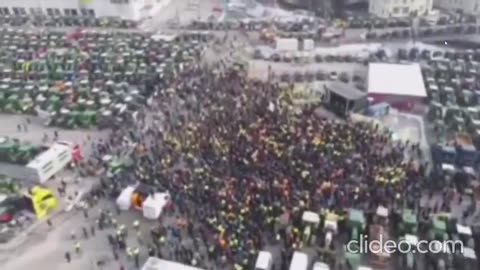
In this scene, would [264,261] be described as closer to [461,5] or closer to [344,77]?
[344,77]

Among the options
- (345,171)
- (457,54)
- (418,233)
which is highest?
(457,54)

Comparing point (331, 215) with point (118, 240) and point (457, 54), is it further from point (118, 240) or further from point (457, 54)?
point (457, 54)

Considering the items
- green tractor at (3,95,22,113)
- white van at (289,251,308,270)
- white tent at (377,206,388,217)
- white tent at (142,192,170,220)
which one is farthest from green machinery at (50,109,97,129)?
white tent at (377,206,388,217)

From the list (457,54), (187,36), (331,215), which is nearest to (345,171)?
(331,215)

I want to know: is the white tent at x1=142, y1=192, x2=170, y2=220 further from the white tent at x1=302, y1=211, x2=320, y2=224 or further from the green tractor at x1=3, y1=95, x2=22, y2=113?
the green tractor at x1=3, y1=95, x2=22, y2=113

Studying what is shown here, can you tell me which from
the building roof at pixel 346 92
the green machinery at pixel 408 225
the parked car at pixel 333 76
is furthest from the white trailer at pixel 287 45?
the green machinery at pixel 408 225

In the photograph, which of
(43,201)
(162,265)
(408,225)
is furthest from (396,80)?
(43,201)
